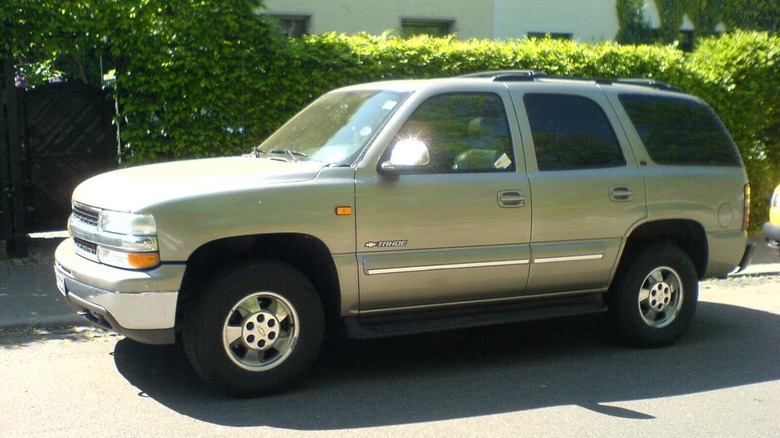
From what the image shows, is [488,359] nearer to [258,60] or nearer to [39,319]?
[39,319]

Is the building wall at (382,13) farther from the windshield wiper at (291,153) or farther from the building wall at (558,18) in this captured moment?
the windshield wiper at (291,153)

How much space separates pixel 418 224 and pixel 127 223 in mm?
1741

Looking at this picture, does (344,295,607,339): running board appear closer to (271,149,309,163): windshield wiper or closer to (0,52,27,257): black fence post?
(271,149,309,163): windshield wiper

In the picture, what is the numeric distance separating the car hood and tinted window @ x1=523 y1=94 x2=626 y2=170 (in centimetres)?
160

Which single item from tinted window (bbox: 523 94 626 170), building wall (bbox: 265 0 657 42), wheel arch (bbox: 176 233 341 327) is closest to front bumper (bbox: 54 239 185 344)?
wheel arch (bbox: 176 233 341 327)

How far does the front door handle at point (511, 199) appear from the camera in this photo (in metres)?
6.30

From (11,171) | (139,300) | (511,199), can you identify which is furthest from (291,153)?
(11,171)

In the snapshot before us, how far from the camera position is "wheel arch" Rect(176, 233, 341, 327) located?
5.67m

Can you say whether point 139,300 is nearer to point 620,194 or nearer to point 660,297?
point 620,194

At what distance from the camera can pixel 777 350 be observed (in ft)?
23.4

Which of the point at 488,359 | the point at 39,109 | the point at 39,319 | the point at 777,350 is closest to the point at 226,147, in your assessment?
the point at 39,109

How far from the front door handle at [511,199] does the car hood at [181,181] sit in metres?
1.21

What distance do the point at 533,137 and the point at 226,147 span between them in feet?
15.1

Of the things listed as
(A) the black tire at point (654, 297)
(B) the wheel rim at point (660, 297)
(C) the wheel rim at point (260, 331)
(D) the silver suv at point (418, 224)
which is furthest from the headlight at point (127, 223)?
(B) the wheel rim at point (660, 297)
